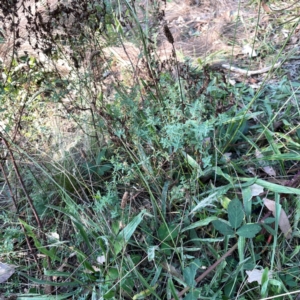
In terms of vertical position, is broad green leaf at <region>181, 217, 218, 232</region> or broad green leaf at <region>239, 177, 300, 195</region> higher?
broad green leaf at <region>239, 177, 300, 195</region>

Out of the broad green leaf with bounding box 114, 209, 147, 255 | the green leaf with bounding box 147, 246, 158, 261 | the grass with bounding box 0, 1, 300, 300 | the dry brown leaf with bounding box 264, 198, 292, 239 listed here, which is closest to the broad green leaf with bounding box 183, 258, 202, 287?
the grass with bounding box 0, 1, 300, 300

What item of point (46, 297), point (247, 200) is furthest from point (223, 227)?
point (46, 297)

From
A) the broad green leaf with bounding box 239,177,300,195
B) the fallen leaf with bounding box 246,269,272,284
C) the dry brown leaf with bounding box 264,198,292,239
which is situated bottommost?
the fallen leaf with bounding box 246,269,272,284

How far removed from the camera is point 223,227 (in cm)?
133

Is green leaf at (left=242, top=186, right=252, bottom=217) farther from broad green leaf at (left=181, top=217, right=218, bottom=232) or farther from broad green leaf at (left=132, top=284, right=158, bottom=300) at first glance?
broad green leaf at (left=132, top=284, right=158, bottom=300)

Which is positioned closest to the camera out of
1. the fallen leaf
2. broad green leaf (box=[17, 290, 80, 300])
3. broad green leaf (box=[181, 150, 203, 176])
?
the fallen leaf

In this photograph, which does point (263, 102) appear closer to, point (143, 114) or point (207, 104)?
point (207, 104)

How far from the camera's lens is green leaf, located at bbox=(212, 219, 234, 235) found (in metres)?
1.32

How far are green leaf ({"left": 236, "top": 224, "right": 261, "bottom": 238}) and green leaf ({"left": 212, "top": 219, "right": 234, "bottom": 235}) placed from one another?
0.12 ft

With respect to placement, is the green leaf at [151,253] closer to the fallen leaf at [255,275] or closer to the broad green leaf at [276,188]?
the fallen leaf at [255,275]

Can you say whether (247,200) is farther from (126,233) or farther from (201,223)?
(126,233)

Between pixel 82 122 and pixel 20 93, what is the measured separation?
712mm

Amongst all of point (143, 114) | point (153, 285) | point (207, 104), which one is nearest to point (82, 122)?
point (143, 114)

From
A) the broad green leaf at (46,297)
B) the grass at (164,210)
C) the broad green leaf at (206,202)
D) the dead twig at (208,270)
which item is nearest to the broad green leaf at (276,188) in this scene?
the grass at (164,210)
